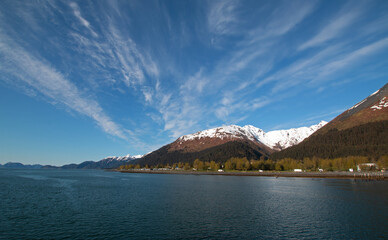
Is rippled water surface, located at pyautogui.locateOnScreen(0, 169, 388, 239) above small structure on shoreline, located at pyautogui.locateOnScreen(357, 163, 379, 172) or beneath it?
beneath

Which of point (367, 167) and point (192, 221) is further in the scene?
point (367, 167)

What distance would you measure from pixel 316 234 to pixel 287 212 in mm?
15552

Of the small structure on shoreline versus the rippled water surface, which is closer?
the rippled water surface

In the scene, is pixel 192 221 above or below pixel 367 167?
below

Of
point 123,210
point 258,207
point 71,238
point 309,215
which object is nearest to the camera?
point 71,238

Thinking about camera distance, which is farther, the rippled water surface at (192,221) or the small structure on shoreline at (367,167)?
the small structure on shoreline at (367,167)

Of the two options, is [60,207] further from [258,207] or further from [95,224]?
[258,207]

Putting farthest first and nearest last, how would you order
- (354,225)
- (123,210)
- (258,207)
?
(258,207), (123,210), (354,225)

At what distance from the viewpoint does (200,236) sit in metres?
32.9

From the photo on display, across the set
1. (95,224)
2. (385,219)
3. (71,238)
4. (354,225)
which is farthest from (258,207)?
(71,238)

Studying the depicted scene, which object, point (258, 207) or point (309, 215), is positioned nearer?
point (309, 215)

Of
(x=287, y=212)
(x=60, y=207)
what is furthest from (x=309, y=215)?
(x=60, y=207)

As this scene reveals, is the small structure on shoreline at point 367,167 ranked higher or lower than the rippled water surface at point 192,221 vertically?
higher

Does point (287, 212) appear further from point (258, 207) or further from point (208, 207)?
point (208, 207)
